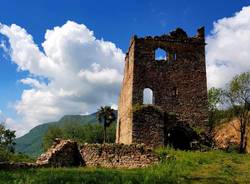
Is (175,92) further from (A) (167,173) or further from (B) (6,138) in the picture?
(B) (6,138)

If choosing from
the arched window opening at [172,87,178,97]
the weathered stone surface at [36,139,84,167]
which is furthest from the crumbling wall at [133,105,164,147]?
the weathered stone surface at [36,139,84,167]

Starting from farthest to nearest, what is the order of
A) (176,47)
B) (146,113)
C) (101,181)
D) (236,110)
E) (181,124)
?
(236,110), (176,47), (181,124), (146,113), (101,181)

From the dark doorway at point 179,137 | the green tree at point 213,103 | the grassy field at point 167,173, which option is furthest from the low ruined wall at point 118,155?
the green tree at point 213,103

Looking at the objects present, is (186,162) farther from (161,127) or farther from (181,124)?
(181,124)

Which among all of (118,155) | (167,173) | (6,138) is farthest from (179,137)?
(6,138)

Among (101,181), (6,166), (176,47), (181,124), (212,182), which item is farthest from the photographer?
(176,47)

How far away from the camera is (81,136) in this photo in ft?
325

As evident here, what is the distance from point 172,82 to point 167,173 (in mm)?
16239

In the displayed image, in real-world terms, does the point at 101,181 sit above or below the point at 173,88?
below

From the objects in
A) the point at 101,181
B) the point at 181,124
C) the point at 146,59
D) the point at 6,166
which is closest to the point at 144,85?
the point at 146,59

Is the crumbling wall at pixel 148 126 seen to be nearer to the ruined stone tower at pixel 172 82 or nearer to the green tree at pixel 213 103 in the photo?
the ruined stone tower at pixel 172 82

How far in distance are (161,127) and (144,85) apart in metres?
4.20

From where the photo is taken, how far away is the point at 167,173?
17.6 meters

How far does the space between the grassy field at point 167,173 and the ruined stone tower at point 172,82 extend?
301 inches
